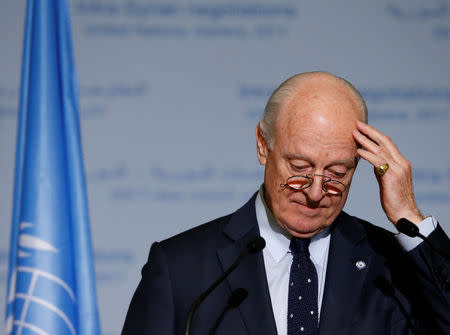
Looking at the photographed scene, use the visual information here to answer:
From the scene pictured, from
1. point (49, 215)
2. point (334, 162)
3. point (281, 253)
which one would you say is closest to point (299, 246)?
point (281, 253)

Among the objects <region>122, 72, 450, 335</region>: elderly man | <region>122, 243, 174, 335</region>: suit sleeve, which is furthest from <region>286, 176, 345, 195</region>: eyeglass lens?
<region>122, 243, 174, 335</region>: suit sleeve

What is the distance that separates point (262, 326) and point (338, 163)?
512 mm

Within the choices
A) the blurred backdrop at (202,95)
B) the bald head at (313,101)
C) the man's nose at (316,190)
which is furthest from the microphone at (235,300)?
the blurred backdrop at (202,95)

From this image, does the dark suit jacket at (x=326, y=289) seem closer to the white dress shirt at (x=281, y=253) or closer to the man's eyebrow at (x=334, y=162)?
the white dress shirt at (x=281, y=253)

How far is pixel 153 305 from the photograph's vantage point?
208cm

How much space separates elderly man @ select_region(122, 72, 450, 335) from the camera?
6.74 ft

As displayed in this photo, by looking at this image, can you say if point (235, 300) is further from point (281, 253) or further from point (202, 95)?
point (202, 95)

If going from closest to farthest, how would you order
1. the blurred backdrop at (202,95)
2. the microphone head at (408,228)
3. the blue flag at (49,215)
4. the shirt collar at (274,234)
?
1. the microphone head at (408,228)
2. the shirt collar at (274,234)
3. the blue flag at (49,215)
4. the blurred backdrop at (202,95)

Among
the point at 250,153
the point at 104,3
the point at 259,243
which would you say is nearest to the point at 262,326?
the point at 259,243

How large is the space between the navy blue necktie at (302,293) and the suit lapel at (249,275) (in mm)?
64

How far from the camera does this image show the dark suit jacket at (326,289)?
2.05m

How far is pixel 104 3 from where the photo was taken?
3727 mm

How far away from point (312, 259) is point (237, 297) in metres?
0.30

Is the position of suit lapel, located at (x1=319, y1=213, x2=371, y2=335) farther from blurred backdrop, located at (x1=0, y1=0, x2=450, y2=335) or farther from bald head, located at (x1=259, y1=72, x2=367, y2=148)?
blurred backdrop, located at (x1=0, y1=0, x2=450, y2=335)
